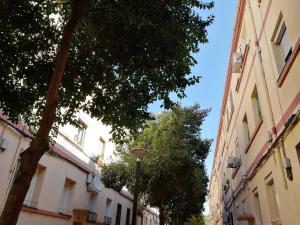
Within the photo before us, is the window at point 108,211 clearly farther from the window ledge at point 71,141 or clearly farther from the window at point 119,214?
Result: the window ledge at point 71,141

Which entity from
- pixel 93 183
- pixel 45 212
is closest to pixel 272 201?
pixel 45 212

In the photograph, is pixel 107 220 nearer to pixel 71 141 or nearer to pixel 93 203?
pixel 93 203

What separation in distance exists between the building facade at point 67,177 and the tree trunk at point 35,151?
394cm

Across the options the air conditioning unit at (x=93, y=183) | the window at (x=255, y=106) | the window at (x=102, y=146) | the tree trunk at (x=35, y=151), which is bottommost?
the tree trunk at (x=35, y=151)

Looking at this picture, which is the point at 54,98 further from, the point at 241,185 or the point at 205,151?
the point at 205,151

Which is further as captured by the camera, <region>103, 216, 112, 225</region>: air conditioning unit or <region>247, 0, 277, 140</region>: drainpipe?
<region>103, 216, 112, 225</region>: air conditioning unit

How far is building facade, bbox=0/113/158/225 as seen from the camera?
31.1 feet

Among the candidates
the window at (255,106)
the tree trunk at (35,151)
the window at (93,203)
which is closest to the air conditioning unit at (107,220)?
the window at (93,203)

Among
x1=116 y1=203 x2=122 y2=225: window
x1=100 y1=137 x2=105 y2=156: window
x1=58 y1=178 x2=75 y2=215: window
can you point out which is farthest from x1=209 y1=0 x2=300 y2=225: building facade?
x1=116 y1=203 x2=122 y2=225: window

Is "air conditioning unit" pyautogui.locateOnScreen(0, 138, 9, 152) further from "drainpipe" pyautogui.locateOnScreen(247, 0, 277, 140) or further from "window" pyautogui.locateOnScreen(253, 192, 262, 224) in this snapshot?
"window" pyautogui.locateOnScreen(253, 192, 262, 224)

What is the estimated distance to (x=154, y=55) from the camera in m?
7.62

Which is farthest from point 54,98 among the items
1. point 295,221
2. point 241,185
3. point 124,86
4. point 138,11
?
point 241,185

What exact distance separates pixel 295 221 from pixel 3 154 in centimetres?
788

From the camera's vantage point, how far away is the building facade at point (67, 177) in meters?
9.47
